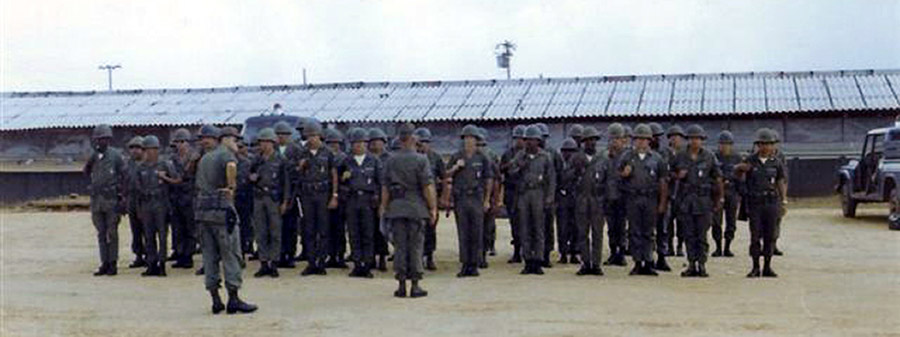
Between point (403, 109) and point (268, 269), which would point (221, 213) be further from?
point (403, 109)

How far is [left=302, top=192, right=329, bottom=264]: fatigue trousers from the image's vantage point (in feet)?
39.7

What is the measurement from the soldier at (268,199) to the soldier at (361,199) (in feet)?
2.55

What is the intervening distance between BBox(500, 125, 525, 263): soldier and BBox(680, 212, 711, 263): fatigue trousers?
193 centimetres

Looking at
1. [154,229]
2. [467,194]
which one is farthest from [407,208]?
[154,229]

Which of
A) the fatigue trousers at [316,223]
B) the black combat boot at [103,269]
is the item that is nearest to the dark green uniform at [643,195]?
the fatigue trousers at [316,223]

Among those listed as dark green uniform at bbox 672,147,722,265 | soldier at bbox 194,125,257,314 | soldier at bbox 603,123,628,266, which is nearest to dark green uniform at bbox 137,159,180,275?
soldier at bbox 194,125,257,314

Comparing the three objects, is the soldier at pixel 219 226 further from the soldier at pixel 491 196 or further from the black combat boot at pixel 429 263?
the black combat boot at pixel 429 263

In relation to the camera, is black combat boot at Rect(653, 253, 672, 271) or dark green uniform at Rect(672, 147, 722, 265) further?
black combat boot at Rect(653, 253, 672, 271)

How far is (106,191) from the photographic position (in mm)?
12266

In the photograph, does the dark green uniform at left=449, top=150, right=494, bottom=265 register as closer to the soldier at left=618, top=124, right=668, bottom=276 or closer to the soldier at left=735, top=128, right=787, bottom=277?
the soldier at left=618, top=124, right=668, bottom=276

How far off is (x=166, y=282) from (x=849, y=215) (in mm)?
14311

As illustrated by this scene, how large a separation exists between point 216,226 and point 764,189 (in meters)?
5.71

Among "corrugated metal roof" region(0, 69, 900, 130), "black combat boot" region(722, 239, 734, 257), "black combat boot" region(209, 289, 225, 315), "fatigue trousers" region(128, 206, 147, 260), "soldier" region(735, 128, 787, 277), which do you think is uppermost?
"corrugated metal roof" region(0, 69, 900, 130)

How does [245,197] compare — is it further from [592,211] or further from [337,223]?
[592,211]
